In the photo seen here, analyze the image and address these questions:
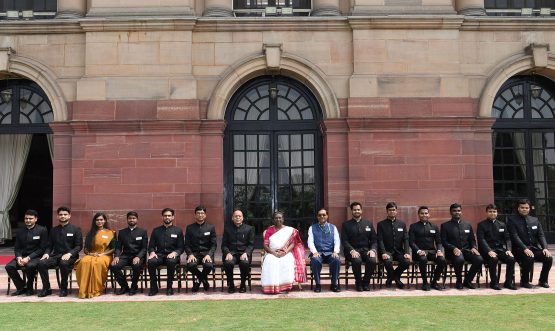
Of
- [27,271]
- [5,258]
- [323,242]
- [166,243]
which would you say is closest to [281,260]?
[323,242]

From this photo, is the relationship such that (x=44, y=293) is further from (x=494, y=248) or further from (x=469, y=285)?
(x=494, y=248)

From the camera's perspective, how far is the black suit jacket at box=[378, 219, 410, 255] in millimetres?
10469

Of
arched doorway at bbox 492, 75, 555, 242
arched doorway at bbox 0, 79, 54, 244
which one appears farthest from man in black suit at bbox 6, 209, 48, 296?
arched doorway at bbox 492, 75, 555, 242

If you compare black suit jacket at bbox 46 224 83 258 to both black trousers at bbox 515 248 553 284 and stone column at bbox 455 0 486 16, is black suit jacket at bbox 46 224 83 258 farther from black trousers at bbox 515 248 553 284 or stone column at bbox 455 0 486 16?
stone column at bbox 455 0 486 16

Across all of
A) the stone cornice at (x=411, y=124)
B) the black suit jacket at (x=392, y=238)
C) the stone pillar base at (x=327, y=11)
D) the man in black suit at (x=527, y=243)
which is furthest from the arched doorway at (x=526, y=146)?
the black suit jacket at (x=392, y=238)

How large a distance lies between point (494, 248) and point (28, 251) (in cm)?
853

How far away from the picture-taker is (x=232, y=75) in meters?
14.0

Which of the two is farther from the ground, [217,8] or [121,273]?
[217,8]

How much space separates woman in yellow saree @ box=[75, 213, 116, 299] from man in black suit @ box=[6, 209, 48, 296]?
791 mm

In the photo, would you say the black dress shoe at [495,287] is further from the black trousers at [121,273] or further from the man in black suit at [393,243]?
the black trousers at [121,273]

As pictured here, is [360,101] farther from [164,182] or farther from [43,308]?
[43,308]

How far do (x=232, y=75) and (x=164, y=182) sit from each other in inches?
123

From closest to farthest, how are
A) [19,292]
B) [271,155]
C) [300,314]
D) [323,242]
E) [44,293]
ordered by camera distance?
[300,314] → [44,293] → [19,292] → [323,242] → [271,155]

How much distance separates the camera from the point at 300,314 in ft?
25.8
